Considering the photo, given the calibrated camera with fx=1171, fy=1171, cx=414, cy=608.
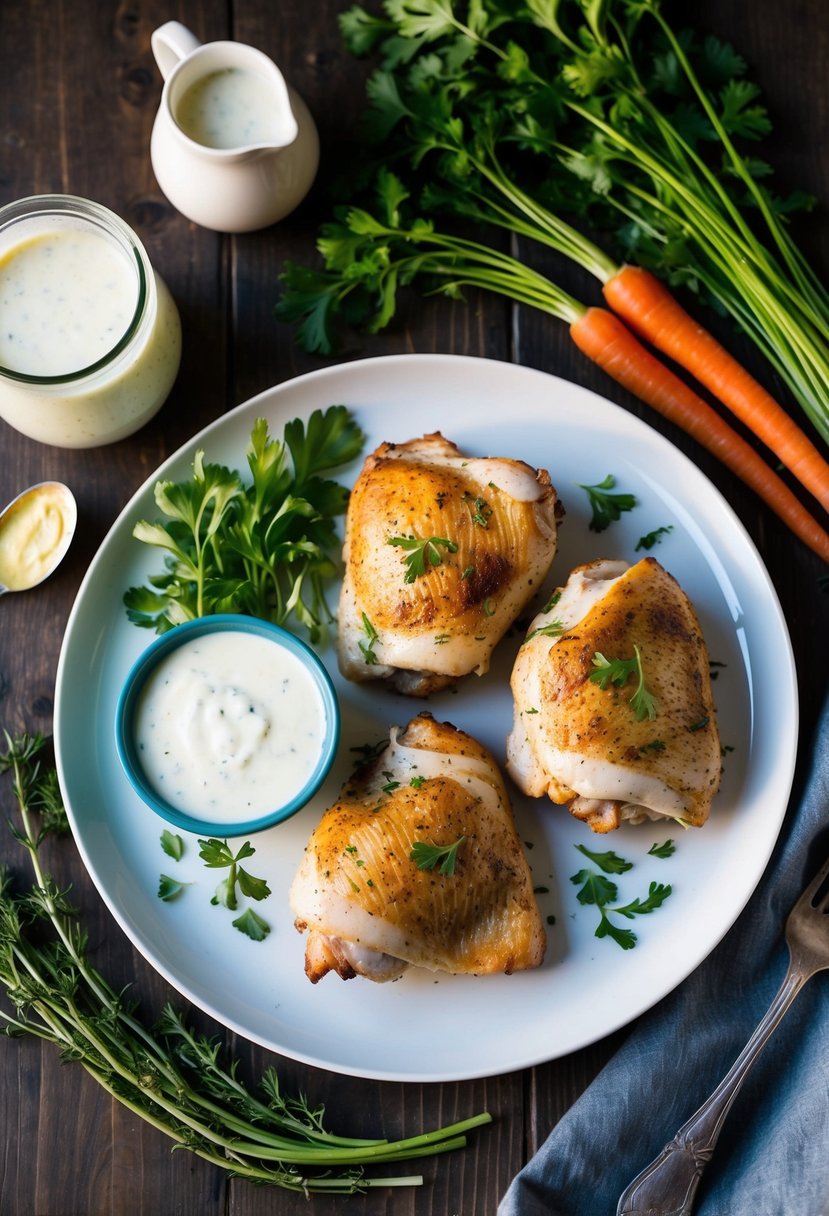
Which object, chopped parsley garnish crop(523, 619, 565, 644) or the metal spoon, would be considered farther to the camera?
the metal spoon

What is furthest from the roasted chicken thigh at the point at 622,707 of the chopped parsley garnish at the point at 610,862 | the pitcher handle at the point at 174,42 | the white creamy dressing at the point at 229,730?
the pitcher handle at the point at 174,42

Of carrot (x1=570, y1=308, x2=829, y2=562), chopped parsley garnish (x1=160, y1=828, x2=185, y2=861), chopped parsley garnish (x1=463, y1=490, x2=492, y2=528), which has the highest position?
carrot (x1=570, y1=308, x2=829, y2=562)

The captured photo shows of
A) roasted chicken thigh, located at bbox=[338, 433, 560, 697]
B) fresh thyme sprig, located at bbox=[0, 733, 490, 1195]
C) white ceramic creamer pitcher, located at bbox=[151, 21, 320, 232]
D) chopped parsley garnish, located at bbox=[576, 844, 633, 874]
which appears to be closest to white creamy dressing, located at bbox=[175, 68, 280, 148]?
white ceramic creamer pitcher, located at bbox=[151, 21, 320, 232]

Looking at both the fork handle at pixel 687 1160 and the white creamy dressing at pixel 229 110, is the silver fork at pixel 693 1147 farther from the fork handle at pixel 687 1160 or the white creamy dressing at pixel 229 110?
the white creamy dressing at pixel 229 110

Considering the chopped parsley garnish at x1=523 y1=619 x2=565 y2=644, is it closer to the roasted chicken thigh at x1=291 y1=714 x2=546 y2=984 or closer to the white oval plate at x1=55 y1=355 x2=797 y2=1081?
the white oval plate at x1=55 y1=355 x2=797 y2=1081

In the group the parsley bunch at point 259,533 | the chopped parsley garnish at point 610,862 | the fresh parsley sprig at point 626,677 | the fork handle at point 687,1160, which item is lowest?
the fork handle at point 687,1160

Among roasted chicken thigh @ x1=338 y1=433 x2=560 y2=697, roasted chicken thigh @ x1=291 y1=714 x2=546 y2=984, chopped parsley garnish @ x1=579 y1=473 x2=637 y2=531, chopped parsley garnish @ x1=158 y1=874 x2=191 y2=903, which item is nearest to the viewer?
roasted chicken thigh @ x1=291 y1=714 x2=546 y2=984

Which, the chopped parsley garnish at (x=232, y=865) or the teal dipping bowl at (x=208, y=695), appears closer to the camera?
the teal dipping bowl at (x=208, y=695)

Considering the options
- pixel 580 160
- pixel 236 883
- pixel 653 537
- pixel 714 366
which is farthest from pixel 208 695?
pixel 580 160
